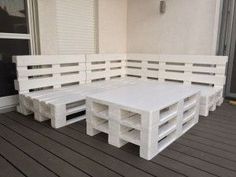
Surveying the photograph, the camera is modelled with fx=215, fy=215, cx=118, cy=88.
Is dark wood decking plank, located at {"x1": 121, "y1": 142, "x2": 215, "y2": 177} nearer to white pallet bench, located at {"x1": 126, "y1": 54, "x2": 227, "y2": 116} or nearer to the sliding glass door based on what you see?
white pallet bench, located at {"x1": 126, "y1": 54, "x2": 227, "y2": 116}

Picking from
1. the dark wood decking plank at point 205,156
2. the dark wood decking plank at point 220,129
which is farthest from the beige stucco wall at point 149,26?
the dark wood decking plank at point 205,156

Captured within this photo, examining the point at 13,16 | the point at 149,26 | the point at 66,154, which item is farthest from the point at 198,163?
the point at 149,26

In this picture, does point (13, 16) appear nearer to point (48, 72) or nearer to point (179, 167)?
point (48, 72)

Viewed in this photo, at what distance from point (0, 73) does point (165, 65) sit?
8.85 ft

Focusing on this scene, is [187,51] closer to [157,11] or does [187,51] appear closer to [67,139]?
[157,11]

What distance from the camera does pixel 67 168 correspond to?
1753 millimetres

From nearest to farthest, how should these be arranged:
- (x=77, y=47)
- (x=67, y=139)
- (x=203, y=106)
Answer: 1. (x=67, y=139)
2. (x=203, y=106)
3. (x=77, y=47)

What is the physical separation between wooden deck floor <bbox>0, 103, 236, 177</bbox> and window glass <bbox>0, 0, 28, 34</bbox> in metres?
1.36

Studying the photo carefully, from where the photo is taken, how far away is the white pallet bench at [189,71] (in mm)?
3230

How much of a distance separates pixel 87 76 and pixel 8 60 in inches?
49.4

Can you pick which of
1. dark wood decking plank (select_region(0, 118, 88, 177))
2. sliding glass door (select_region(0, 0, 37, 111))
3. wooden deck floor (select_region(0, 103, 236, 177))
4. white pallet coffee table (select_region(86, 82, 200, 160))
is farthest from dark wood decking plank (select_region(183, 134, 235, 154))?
→ sliding glass door (select_region(0, 0, 37, 111))

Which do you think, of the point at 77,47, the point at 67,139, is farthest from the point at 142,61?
the point at 67,139

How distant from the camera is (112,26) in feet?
14.3

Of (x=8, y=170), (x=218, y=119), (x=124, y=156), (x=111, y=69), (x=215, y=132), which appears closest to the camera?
(x=8, y=170)
